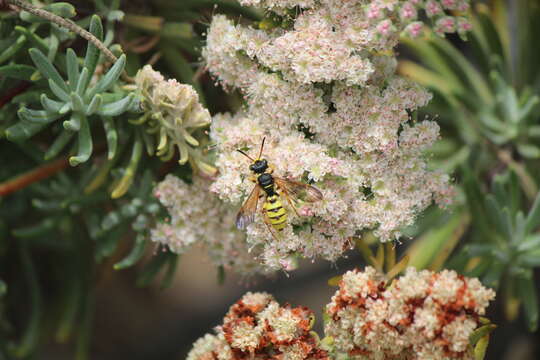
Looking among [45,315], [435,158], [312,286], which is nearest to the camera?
[435,158]

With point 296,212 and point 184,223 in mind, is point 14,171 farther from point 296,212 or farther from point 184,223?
point 296,212

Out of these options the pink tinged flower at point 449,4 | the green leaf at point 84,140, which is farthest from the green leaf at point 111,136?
the pink tinged flower at point 449,4

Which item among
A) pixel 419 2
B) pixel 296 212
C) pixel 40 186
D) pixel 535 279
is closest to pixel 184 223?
pixel 296 212

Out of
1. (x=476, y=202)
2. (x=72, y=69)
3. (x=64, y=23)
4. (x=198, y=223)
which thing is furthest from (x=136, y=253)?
(x=476, y=202)

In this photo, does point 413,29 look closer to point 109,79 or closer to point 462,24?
point 462,24

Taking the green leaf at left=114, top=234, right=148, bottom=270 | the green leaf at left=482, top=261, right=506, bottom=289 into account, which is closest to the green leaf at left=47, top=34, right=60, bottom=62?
the green leaf at left=114, top=234, right=148, bottom=270

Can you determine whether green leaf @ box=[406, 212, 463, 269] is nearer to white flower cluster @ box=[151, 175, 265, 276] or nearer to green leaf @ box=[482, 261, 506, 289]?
green leaf @ box=[482, 261, 506, 289]
